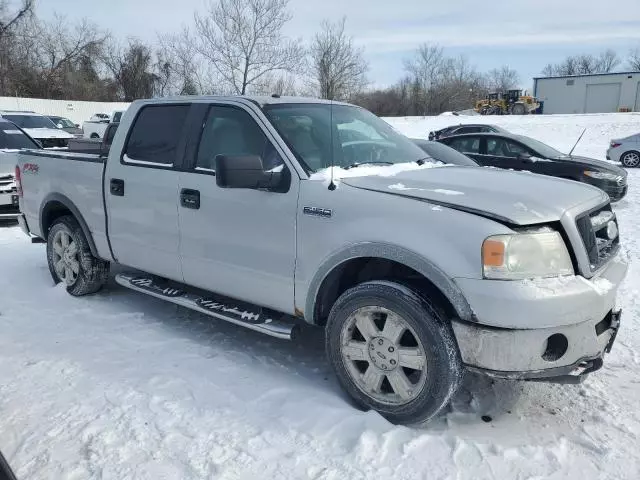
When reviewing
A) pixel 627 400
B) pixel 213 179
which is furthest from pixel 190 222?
pixel 627 400

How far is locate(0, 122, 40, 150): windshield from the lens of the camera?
1000cm

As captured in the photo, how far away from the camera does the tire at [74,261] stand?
530cm

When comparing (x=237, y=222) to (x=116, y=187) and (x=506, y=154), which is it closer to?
(x=116, y=187)

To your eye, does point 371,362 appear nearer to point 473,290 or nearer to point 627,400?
point 473,290

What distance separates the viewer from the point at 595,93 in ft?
170

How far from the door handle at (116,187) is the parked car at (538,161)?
8.17 m

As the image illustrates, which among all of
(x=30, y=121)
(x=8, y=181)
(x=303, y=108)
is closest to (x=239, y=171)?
(x=303, y=108)

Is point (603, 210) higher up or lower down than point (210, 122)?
lower down

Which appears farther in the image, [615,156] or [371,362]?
[615,156]

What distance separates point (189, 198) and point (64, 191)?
1.92 m

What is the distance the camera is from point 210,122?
4.18 meters

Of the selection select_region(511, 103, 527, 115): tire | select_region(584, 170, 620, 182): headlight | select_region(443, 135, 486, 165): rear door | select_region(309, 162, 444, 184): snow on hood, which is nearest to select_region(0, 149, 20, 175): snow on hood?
select_region(309, 162, 444, 184): snow on hood

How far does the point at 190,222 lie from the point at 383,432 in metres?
2.03

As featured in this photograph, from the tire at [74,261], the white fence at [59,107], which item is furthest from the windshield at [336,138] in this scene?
the white fence at [59,107]
